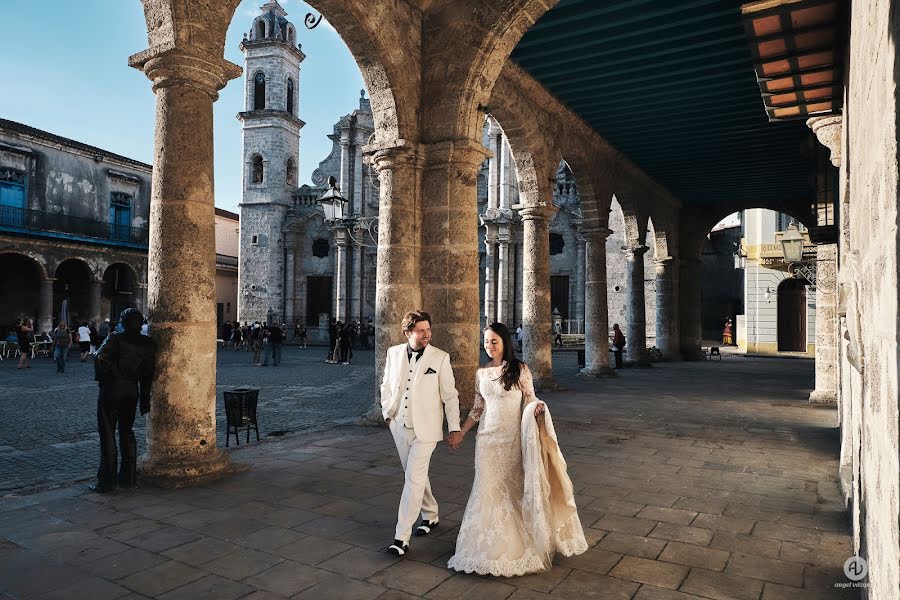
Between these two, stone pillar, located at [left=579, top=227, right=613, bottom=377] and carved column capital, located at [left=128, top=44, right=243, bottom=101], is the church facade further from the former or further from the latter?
carved column capital, located at [left=128, top=44, right=243, bottom=101]

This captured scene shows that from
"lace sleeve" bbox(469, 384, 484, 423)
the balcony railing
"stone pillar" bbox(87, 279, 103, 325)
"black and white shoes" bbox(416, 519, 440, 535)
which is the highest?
the balcony railing

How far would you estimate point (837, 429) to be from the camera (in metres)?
7.33

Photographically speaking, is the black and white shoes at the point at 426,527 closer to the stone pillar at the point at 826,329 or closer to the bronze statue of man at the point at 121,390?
the bronze statue of man at the point at 121,390

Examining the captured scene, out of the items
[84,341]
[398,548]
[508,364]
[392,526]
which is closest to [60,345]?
[84,341]

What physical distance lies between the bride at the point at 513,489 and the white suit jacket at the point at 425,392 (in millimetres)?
369

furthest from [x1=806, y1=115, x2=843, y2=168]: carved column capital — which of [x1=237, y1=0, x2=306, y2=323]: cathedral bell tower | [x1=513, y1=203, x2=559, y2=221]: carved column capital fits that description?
[x1=237, y1=0, x2=306, y2=323]: cathedral bell tower

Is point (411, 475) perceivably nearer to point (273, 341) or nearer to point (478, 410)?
point (478, 410)

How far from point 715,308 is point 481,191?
16.5 meters

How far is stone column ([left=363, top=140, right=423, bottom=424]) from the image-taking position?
7109mm

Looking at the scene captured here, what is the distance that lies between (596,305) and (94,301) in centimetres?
2115

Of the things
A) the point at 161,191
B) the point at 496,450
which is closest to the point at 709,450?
the point at 496,450

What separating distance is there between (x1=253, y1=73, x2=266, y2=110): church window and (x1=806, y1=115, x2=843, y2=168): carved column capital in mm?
25785

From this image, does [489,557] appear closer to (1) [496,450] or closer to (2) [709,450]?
(1) [496,450]

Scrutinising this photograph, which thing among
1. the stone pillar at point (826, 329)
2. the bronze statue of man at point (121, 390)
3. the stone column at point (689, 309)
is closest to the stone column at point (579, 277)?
the stone column at point (689, 309)
